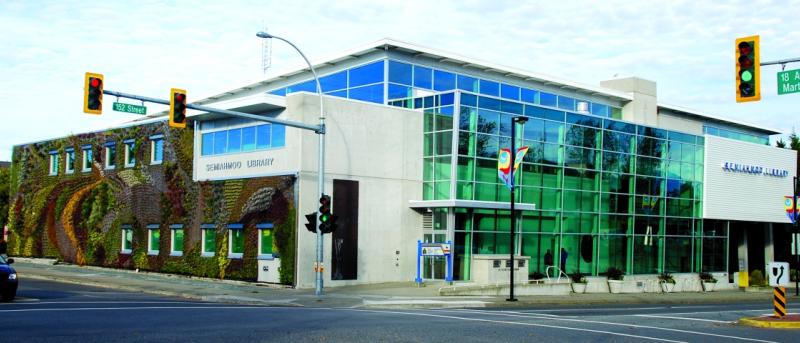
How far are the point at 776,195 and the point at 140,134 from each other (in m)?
40.5

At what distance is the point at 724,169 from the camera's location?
52.2 metres

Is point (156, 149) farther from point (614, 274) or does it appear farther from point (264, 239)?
point (614, 274)

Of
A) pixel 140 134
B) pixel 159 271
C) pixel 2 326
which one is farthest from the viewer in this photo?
pixel 140 134

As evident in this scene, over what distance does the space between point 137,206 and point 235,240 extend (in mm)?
8982

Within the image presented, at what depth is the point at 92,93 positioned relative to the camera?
900 inches

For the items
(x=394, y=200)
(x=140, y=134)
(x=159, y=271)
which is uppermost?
(x=140, y=134)

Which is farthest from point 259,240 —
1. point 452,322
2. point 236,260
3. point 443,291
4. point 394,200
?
point 452,322

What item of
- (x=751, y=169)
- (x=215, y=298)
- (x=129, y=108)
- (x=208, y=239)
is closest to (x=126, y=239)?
(x=208, y=239)

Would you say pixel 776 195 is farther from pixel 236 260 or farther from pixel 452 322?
pixel 452 322

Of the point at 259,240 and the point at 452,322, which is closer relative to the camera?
the point at 452,322

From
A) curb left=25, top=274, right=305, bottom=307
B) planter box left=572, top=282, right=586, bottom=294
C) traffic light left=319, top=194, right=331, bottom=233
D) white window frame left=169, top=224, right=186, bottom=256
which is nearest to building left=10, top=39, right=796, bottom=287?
white window frame left=169, top=224, right=186, bottom=256

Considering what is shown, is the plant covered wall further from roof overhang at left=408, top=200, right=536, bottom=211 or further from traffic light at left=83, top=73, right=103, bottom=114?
traffic light at left=83, top=73, right=103, bottom=114

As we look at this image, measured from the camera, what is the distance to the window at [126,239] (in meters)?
44.5

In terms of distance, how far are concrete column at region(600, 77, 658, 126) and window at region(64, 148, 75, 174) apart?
33.6 metres
